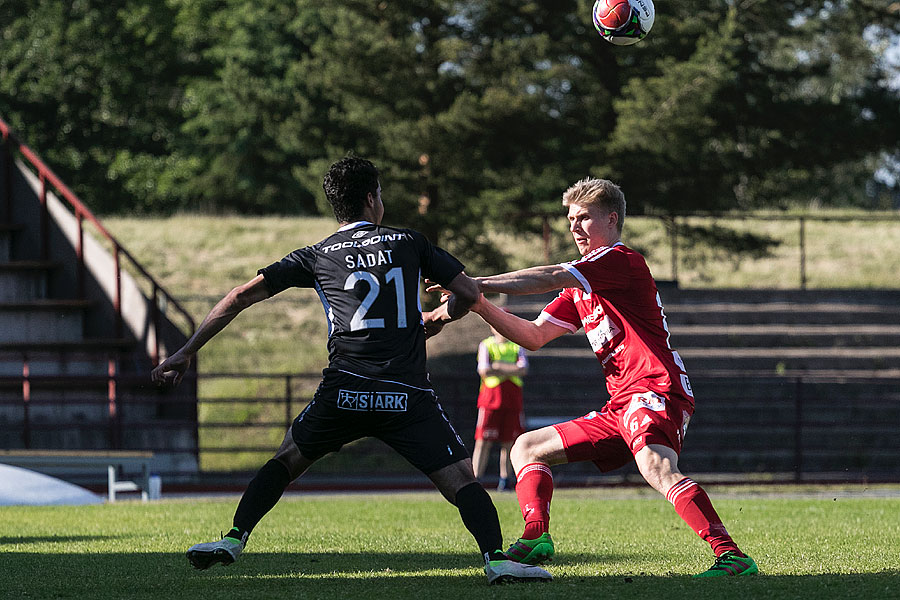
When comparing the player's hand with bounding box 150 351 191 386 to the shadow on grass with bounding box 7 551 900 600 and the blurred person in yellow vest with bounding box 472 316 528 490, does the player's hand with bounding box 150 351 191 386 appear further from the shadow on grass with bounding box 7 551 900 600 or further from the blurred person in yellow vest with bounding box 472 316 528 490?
the blurred person in yellow vest with bounding box 472 316 528 490

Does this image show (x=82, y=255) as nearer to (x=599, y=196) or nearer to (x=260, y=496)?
(x=260, y=496)

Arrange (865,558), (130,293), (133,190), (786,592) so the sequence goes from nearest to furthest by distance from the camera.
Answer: (786,592) < (865,558) < (130,293) < (133,190)

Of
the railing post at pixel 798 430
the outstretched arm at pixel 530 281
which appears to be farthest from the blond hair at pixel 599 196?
the railing post at pixel 798 430

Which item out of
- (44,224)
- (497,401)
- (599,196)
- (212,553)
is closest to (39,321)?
(44,224)

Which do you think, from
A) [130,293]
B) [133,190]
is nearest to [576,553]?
[130,293]

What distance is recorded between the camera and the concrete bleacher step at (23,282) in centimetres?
1927

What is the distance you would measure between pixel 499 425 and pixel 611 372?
30.3 feet

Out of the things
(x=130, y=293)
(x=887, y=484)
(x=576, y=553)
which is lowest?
(x=887, y=484)

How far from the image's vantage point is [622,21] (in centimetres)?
Answer: 1005

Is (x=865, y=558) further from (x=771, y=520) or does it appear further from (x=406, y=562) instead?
(x=771, y=520)

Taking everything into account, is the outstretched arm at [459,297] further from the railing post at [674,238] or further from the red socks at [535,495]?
the railing post at [674,238]

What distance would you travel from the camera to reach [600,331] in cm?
663

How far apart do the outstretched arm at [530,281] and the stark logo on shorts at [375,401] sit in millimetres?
752

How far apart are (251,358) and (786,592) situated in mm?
23315
